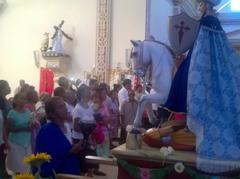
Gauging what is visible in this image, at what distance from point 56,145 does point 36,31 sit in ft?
31.5

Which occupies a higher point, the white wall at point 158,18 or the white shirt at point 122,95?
the white wall at point 158,18

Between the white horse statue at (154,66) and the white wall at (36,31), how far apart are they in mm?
8550

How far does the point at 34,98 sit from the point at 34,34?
7.04m

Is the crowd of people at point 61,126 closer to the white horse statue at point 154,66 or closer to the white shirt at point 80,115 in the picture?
the white shirt at point 80,115

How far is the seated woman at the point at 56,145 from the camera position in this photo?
308 centimetres

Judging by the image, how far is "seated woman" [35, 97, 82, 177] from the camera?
3.08m

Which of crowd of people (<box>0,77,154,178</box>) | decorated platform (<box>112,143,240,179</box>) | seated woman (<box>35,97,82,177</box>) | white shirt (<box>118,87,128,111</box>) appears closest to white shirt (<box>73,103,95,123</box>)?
crowd of people (<box>0,77,154,178</box>)

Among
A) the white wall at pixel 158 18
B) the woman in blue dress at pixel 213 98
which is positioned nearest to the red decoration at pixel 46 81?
the white wall at pixel 158 18

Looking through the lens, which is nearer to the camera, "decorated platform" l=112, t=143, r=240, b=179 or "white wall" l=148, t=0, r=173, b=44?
"decorated platform" l=112, t=143, r=240, b=179

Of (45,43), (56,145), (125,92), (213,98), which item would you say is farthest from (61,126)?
(45,43)

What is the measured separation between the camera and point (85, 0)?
38.5 ft

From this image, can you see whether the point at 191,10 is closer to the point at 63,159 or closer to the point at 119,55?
the point at 63,159

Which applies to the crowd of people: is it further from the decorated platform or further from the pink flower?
the pink flower

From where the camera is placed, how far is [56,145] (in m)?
3.10
